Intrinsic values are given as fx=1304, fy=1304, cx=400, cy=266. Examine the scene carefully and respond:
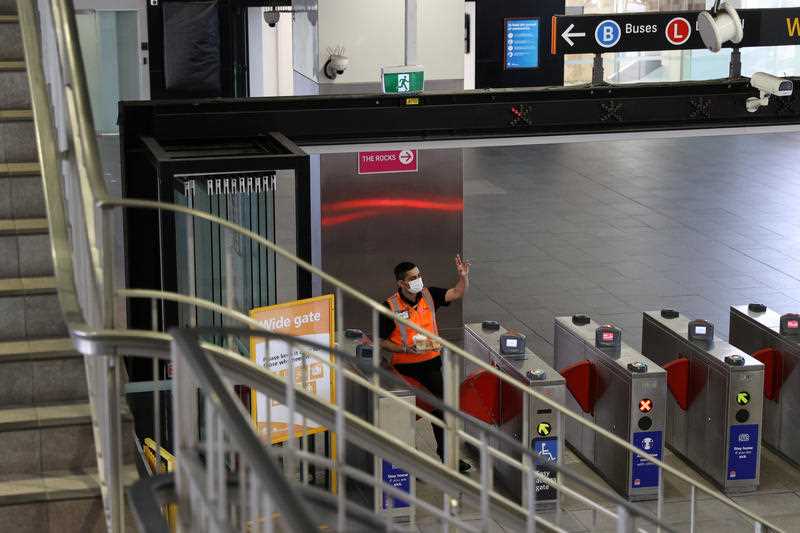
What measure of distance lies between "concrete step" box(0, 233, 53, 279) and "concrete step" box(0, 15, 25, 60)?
138cm

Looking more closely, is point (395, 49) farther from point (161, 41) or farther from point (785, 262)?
point (161, 41)

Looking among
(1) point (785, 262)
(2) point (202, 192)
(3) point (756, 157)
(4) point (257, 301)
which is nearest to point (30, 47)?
(2) point (202, 192)

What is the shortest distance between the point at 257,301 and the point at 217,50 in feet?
38.1

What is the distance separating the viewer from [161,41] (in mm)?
20031

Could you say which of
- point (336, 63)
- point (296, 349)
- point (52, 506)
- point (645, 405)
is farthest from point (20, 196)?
point (336, 63)

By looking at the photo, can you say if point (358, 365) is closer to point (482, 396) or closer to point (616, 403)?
point (482, 396)

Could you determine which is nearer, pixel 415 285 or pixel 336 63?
pixel 415 285

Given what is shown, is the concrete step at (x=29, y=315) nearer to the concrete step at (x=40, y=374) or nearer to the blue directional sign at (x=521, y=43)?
the concrete step at (x=40, y=374)

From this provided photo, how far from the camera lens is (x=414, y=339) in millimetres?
10016

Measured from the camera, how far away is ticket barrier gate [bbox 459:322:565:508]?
9.69 m

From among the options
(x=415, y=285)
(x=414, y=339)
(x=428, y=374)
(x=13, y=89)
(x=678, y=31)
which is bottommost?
(x=428, y=374)

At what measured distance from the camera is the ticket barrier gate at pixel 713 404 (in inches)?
396

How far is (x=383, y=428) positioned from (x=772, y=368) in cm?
357

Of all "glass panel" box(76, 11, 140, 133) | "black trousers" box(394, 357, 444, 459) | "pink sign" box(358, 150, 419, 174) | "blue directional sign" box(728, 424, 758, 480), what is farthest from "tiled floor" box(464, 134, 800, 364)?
"glass panel" box(76, 11, 140, 133)
